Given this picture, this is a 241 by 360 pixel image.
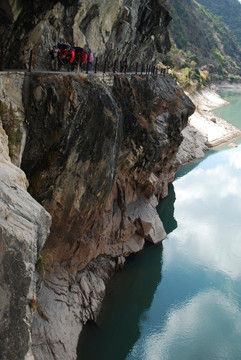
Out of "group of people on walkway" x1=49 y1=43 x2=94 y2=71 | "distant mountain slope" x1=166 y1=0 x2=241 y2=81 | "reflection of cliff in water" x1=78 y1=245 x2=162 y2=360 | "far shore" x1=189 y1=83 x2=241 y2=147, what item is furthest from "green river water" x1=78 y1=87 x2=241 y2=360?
"distant mountain slope" x1=166 y1=0 x2=241 y2=81

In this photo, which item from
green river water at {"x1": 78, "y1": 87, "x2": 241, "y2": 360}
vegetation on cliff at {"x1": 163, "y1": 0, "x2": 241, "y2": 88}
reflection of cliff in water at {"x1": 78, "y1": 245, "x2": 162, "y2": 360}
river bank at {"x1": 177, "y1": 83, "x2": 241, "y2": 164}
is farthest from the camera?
vegetation on cliff at {"x1": 163, "y1": 0, "x2": 241, "y2": 88}

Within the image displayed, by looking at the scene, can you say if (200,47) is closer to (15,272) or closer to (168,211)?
(168,211)

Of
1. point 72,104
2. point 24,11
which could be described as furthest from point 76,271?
point 24,11

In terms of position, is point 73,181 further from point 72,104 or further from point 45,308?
point 45,308

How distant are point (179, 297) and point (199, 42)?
377 feet

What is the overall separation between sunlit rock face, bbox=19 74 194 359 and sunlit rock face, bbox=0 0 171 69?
6.30 feet

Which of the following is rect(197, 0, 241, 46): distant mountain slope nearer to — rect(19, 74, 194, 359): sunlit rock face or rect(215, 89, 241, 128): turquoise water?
rect(215, 89, 241, 128): turquoise water

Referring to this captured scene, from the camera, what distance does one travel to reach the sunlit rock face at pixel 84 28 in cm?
1128

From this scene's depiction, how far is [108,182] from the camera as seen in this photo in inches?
578

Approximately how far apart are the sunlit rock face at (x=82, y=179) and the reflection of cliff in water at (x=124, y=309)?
→ 60cm

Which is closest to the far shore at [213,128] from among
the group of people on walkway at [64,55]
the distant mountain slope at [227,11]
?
the group of people on walkway at [64,55]

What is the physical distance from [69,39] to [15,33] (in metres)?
5.36

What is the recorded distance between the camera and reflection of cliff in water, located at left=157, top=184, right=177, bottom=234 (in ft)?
83.4

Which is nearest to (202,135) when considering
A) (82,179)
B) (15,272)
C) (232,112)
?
(232,112)
